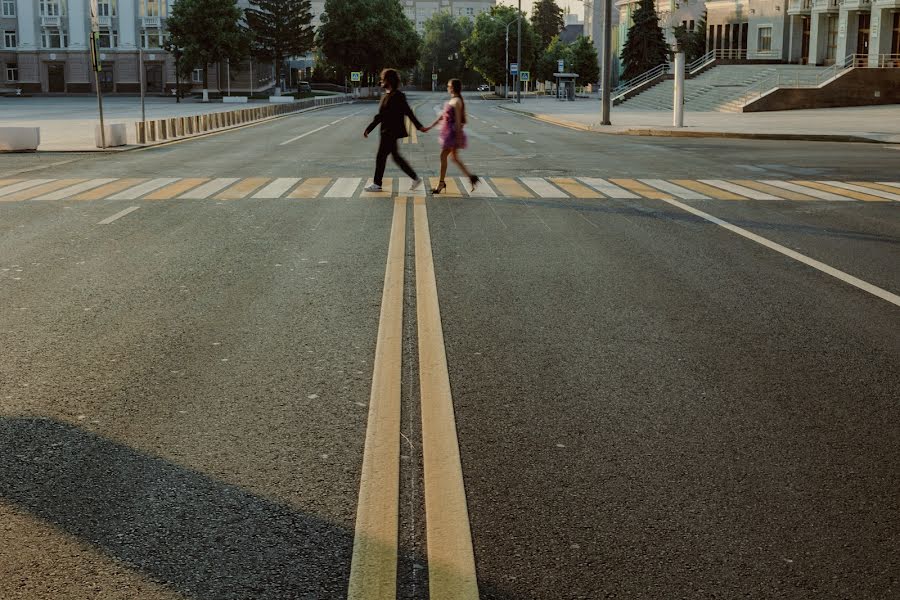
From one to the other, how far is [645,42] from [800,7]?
80.6ft

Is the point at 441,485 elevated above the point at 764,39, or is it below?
below

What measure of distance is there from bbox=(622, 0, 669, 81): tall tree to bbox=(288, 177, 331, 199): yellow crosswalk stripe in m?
82.0

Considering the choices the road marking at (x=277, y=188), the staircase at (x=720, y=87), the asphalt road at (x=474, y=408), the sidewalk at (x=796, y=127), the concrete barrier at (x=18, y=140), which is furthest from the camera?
the staircase at (x=720, y=87)

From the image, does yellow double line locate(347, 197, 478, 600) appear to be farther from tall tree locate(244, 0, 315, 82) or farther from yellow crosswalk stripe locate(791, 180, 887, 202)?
tall tree locate(244, 0, 315, 82)

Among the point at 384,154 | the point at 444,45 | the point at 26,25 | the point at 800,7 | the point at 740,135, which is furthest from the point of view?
the point at 444,45

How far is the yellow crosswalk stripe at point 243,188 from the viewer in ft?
52.1

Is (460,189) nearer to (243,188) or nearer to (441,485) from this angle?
(243,188)

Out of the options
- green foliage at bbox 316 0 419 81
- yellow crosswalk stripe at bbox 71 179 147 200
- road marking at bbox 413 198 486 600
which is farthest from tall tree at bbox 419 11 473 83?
road marking at bbox 413 198 486 600

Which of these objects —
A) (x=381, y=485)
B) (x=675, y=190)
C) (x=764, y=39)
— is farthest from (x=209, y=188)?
(x=764, y=39)

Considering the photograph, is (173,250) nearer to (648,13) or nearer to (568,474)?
(568,474)

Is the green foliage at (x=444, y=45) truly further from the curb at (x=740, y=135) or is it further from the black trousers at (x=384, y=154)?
the black trousers at (x=384, y=154)

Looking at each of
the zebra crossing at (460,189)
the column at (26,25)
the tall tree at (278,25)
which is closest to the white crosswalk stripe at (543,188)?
the zebra crossing at (460,189)

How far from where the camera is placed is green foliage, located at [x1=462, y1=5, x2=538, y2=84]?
401 ft

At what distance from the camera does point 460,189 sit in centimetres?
1692
